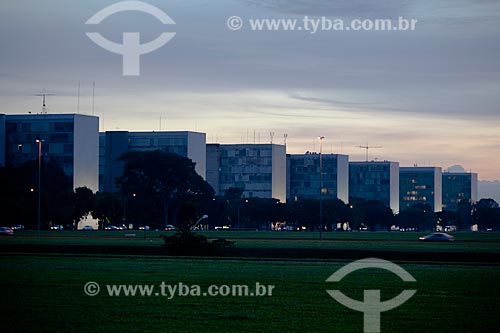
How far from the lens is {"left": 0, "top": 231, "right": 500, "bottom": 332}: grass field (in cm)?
2430

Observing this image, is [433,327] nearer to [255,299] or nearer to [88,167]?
[255,299]

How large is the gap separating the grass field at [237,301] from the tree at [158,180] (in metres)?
130

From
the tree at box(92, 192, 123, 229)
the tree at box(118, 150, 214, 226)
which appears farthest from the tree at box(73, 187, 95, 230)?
the tree at box(118, 150, 214, 226)

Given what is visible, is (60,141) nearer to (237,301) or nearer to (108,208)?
(108,208)

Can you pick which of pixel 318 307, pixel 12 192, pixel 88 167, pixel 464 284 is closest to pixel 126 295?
pixel 318 307

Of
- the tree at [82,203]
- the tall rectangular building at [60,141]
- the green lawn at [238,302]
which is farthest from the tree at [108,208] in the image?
the green lawn at [238,302]

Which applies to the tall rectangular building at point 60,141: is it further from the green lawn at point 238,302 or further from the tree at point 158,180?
the green lawn at point 238,302

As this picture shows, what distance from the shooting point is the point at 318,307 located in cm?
2831

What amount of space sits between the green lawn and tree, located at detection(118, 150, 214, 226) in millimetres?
131859

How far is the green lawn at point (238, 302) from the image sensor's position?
24250mm

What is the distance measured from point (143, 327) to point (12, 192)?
439ft

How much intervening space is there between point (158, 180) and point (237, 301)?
487 ft

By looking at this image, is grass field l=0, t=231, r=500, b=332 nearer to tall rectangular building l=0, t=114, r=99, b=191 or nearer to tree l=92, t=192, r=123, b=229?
tree l=92, t=192, r=123, b=229

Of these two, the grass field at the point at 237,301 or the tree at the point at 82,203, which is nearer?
the grass field at the point at 237,301
